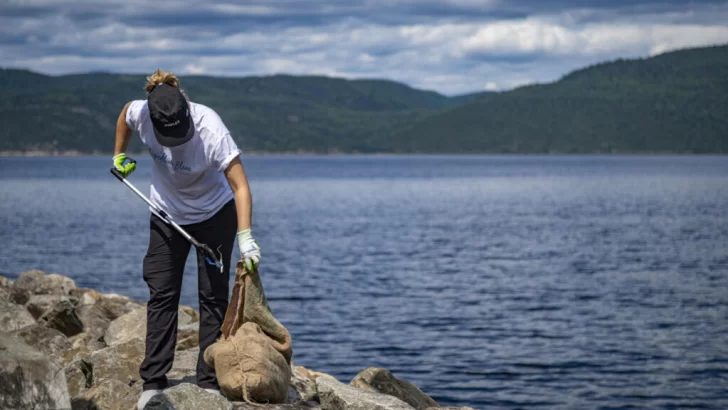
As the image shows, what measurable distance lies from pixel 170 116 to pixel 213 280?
1392mm

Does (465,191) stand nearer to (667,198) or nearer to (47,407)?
(667,198)

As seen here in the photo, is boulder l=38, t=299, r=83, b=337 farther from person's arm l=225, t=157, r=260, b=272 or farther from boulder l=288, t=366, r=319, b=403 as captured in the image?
person's arm l=225, t=157, r=260, b=272

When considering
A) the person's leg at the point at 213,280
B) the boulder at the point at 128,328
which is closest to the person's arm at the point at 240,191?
the person's leg at the point at 213,280

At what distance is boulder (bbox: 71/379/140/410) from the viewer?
7117 millimetres

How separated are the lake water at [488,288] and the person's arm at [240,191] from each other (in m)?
8.65

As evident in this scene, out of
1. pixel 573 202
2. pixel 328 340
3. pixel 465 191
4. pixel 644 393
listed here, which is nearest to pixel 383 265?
pixel 328 340

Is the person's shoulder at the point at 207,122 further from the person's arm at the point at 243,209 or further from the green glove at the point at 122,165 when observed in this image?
the green glove at the point at 122,165

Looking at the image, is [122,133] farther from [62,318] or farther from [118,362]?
[62,318]

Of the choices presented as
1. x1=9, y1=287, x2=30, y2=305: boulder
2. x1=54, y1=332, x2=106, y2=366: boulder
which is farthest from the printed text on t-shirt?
x1=9, y1=287, x2=30, y2=305: boulder

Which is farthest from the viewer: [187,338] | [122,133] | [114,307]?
[114,307]

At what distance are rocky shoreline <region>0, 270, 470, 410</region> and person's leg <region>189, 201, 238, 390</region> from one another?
340 millimetres

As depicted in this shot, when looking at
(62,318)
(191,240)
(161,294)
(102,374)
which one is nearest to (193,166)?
(191,240)

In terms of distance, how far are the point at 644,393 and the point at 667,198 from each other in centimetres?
6663

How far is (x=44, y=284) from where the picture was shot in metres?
17.3
